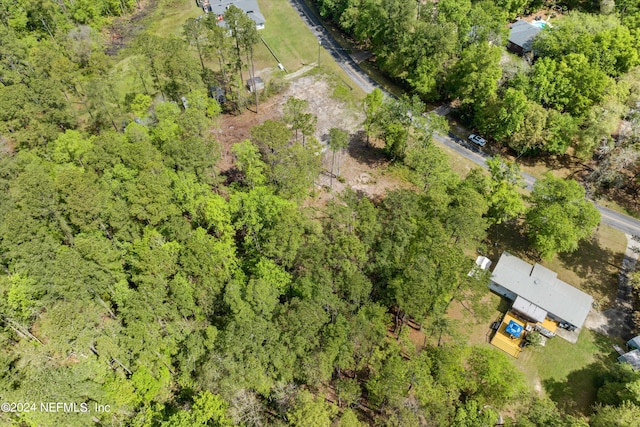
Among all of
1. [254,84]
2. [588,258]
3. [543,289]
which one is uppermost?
[254,84]

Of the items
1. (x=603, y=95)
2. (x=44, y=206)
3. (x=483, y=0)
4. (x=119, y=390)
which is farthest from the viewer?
(x=483, y=0)

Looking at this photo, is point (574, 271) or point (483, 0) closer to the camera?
point (574, 271)

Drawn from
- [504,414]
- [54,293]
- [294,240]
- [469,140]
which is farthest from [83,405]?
[469,140]

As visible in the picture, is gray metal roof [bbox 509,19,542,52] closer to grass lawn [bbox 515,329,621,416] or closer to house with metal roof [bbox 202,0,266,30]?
house with metal roof [bbox 202,0,266,30]

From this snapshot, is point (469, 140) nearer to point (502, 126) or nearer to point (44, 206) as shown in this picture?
point (502, 126)

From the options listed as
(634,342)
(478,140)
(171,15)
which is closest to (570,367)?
(634,342)

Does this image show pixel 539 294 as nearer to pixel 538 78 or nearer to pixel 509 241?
pixel 509 241

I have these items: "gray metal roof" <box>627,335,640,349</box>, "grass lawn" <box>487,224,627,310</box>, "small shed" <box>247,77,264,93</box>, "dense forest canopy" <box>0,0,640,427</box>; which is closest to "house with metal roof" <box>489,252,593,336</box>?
"grass lawn" <box>487,224,627,310</box>
